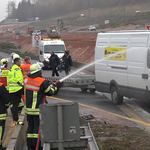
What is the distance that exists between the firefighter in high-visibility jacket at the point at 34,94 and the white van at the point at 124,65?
4825 millimetres

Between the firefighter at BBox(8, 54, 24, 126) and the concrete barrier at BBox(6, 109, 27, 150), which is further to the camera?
the firefighter at BBox(8, 54, 24, 126)

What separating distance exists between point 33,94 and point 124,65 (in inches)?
224

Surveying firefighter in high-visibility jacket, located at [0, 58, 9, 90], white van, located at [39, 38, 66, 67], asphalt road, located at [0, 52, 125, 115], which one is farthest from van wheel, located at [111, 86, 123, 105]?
white van, located at [39, 38, 66, 67]

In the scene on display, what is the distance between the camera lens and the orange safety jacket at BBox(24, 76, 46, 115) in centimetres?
720

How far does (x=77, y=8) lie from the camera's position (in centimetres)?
17375

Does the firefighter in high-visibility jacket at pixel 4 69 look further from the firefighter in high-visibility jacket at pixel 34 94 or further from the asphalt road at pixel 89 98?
the asphalt road at pixel 89 98

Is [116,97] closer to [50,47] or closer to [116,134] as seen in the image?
[116,134]

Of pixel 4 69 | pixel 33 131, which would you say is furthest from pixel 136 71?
pixel 33 131

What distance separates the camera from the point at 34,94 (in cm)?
727

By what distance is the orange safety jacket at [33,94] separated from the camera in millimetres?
7195

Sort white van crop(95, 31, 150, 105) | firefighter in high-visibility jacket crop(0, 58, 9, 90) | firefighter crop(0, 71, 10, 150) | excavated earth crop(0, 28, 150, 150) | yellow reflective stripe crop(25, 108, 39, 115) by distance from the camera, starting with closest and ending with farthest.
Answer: firefighter crop(0, 71, 10, 150) < yellow reflective stripe crop(25, 108, 39, 115) < excavated earth crop(0, 28, 150, 150) < firefighter in high-visibility jacket crop(0, 58, 9, 90) < white van crop(95, 31, 150, 105)

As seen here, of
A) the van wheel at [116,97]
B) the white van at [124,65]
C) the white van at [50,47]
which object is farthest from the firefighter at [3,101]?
the white van at [50,47]

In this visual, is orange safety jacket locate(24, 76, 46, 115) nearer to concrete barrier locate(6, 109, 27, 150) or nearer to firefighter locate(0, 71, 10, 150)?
firefighter locate(0, 71, 10, 150)

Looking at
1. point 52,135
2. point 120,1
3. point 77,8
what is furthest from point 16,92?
point 77,8
